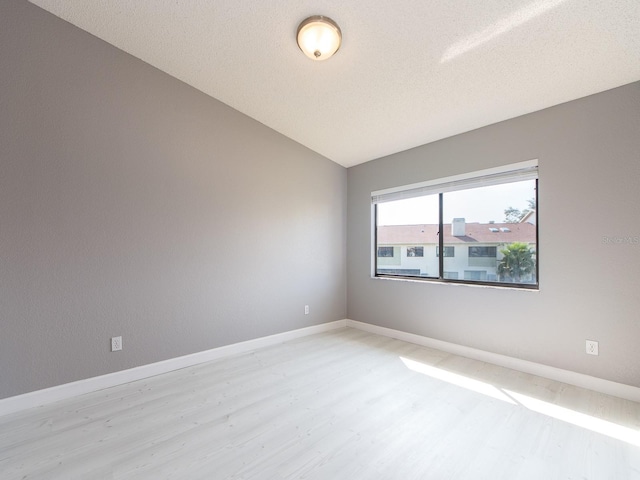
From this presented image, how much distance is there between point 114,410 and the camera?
2.13 metres

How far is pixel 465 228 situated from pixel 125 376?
3748 millimetres

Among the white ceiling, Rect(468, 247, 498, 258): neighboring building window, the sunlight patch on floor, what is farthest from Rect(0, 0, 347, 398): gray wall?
Rect(468, 247, 498, 258): neighboring building window

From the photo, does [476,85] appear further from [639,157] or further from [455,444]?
[455,444]

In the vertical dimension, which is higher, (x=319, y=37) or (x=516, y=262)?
(x=319, y=37)

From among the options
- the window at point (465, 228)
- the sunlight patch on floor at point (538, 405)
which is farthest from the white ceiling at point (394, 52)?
the sunlight patch on floor at point (538, 405)

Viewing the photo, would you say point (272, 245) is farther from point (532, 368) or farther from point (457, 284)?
point (532, 368)

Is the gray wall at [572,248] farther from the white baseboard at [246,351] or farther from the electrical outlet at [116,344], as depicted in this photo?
the electrical outlet at [116,344]

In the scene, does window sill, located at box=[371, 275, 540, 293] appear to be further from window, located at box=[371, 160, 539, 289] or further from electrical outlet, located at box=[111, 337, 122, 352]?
electrical outlet, located at box=[111, 337, 122, 352]

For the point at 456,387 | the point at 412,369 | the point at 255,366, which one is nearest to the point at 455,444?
the point at 456,387

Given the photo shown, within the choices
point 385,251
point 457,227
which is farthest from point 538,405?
point 385,251

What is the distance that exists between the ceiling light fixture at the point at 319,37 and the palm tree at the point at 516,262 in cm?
255

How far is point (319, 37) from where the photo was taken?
2182 millimetres

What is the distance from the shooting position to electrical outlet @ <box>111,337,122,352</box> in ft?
8.28

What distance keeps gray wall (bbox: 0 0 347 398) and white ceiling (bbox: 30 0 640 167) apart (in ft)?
1.25
